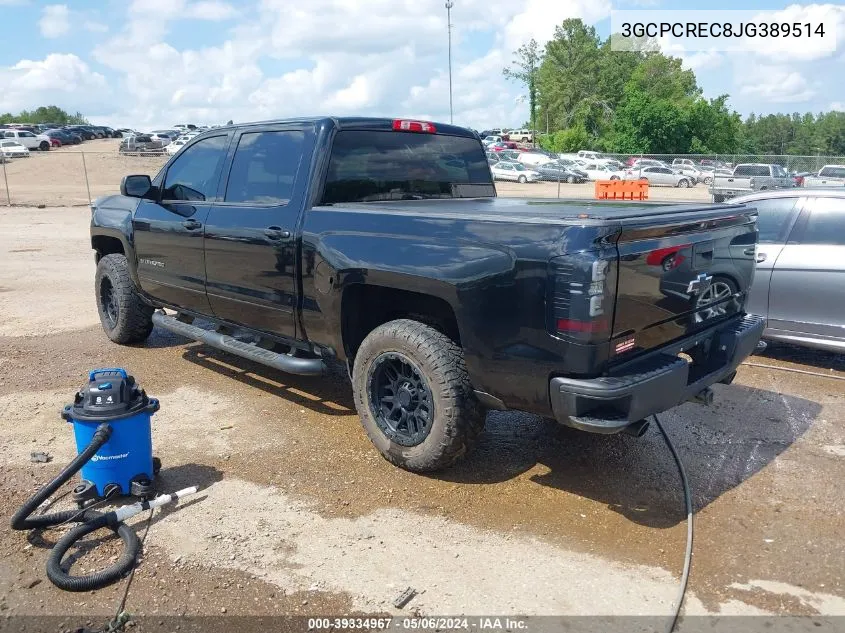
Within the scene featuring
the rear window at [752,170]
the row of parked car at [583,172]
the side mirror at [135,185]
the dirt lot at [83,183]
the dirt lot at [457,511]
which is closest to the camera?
the dirt lot at [457,511]

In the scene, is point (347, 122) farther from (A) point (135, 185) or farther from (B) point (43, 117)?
(B) point (43, 117)

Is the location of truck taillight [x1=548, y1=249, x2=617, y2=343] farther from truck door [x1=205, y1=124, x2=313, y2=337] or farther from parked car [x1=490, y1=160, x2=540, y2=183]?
parked car [x1=490, y1=160, x2=540, y2=183]

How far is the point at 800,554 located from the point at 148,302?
17.4 ft

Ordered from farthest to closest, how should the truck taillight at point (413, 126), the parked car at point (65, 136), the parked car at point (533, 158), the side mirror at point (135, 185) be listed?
the parked car at point (65, 136) → the parked car at point (533, 158) → the side mirror at point (135, 185) → the truck taillight at point (413, 126)

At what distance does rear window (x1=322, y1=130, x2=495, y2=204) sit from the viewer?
A: 15.0 feet

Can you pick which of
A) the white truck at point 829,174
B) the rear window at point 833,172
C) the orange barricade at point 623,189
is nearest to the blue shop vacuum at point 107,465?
the orange barricade at point 623,189

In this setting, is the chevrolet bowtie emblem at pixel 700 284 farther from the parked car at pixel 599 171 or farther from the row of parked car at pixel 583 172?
the parked car at pixel 599 171

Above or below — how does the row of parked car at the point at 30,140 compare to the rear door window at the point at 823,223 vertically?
above

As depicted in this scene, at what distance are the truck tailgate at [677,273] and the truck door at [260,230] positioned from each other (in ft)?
6.90

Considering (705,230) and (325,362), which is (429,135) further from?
(705,230)

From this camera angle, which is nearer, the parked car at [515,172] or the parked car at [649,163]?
the parked car at [649,163]

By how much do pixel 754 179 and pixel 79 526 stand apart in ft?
76.3

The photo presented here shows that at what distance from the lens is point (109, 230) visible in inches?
→ 254

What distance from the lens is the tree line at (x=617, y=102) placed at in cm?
5412
